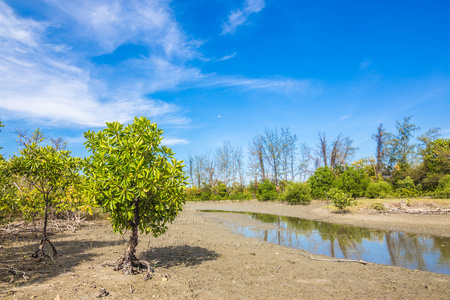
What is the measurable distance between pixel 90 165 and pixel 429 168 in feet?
112

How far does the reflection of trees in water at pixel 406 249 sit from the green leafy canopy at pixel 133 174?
7717 millimetres

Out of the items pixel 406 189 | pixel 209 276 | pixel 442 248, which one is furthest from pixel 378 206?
pixel 209 276

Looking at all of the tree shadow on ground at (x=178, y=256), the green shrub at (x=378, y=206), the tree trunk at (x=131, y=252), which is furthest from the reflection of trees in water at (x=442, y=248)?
the tree trunk at (x=131, y=252)

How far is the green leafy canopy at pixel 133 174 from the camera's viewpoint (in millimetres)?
5359

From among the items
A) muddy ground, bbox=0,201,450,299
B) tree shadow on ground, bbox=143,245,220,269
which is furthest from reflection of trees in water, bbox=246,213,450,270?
tree shadow on ground, bbox=143,245,220,269

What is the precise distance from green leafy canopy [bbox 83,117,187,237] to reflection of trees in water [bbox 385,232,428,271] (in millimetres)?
7717

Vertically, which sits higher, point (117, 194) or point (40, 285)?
point (117, 194)

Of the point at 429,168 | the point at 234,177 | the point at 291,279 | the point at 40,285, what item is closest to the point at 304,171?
the point at 234,177

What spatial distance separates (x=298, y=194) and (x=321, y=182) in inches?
147

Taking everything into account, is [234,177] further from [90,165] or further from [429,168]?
[90,165]

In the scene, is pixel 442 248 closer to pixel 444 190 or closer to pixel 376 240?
pixel 376 240

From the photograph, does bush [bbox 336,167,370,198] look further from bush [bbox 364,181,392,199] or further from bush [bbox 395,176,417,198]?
bush [bbox 395,176,417,198]

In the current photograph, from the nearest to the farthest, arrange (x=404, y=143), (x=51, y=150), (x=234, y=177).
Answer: (x=51, y=150) → (x=404, y=143) → (x=234, y=177)

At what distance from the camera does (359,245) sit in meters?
10.7
